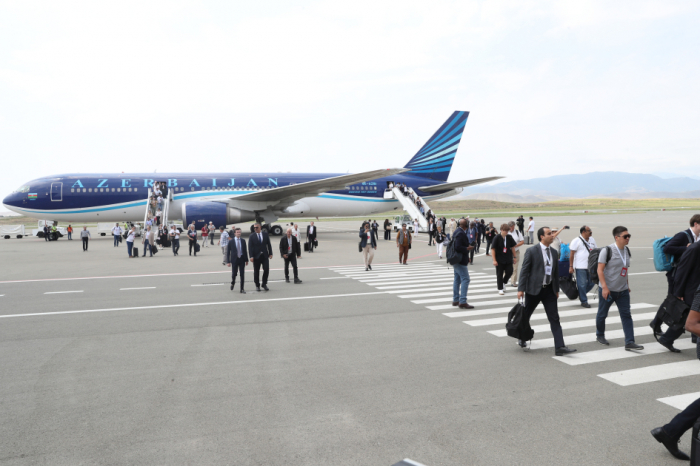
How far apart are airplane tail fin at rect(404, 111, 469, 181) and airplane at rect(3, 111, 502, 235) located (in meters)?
0.09

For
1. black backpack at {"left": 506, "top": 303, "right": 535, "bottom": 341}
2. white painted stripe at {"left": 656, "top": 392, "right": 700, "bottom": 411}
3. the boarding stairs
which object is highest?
the boarding stairs

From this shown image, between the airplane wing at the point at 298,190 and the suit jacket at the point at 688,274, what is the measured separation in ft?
73.5

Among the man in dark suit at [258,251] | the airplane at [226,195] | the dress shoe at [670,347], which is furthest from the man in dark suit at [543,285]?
the airplane at [226,195]

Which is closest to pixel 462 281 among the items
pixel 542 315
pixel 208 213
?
pixel 542 315

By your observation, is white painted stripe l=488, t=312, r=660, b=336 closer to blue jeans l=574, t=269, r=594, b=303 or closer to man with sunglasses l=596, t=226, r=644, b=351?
blue jeans l=574, t=269, r=594, b=303

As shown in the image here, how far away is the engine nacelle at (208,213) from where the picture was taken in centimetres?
3003

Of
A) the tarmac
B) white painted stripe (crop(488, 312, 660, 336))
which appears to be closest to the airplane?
white painted stripe (crop(488, 312, 660, 336))

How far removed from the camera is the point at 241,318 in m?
9.10

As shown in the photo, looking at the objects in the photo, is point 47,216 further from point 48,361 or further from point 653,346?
point 653,346

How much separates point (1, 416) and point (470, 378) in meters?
5.28

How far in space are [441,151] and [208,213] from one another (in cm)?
2032

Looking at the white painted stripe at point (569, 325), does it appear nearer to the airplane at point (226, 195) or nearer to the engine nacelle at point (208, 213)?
the airplane at point (226, 195)

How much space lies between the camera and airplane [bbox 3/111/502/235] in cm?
3080

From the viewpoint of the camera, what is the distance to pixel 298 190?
31312mm
